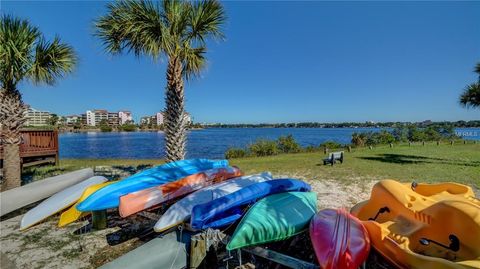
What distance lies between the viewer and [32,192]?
655cm

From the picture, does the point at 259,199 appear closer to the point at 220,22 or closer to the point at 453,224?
the point at 453,224

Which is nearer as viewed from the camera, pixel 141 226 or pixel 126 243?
pixel 126 243

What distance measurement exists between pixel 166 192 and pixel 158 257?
1.88 meters

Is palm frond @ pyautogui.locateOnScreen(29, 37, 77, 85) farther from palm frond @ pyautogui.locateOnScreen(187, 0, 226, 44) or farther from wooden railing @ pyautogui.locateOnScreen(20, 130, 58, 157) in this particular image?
wooden railing @ pyautogui.locateOnScreen(20, 130, 58, 157)

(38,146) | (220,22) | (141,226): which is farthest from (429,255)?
(38,146)

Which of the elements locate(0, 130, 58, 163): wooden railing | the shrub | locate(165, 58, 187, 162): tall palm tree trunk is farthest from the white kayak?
the shrub

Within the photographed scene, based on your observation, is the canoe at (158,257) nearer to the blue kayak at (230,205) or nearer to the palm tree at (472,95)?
the blue kayak at (230,205)

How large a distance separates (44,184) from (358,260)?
26.3ft

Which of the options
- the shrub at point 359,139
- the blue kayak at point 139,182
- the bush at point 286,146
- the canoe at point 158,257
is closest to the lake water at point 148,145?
the bush at point 286,146

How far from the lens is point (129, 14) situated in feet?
25.1

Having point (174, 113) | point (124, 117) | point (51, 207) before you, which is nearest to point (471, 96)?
point (174, 113)

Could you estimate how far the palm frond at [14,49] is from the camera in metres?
6.75

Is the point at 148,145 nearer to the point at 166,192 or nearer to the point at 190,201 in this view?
the point at 166,192

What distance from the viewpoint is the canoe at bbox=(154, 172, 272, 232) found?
3.91m
